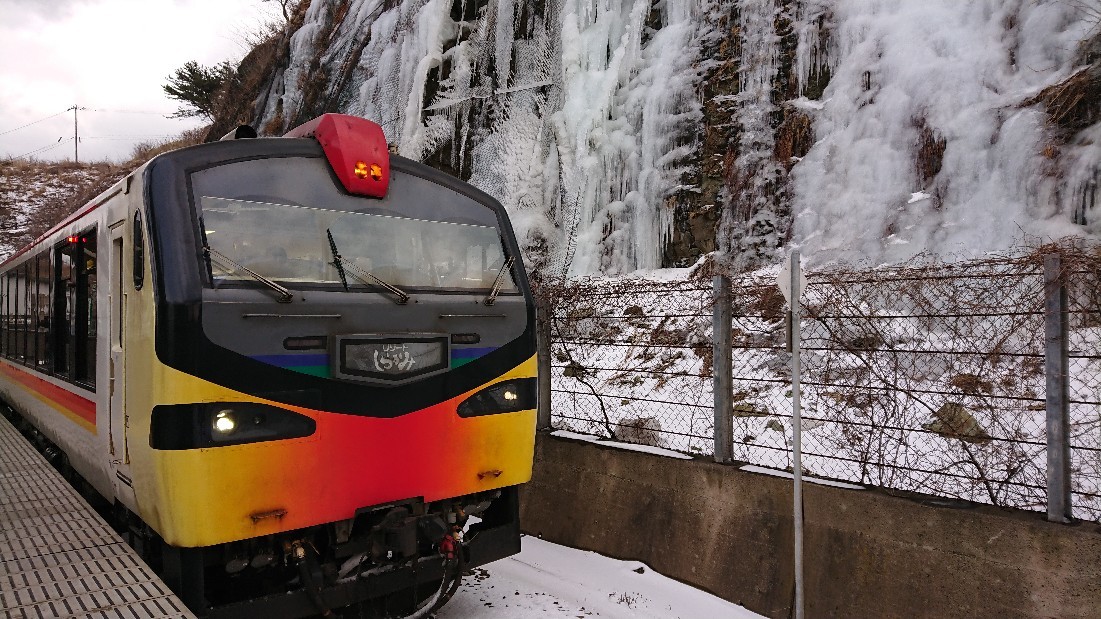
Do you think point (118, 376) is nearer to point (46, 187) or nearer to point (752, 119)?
point (752, 119)

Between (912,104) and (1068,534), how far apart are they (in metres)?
9.55

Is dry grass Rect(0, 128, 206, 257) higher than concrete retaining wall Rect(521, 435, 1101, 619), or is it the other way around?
dry grass Rect(0, 128, 206, 257)

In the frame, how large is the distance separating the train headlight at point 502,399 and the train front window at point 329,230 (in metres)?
0.62

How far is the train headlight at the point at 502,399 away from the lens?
13.6 ft

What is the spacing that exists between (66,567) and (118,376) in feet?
3.20

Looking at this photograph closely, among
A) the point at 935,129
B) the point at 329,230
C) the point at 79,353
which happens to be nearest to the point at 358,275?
the point at 329,230

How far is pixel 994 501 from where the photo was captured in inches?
158

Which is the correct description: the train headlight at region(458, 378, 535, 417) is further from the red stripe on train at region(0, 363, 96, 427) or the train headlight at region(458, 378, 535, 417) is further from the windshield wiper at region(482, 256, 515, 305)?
the red stripe on train at region(0, 363, 96, 427)

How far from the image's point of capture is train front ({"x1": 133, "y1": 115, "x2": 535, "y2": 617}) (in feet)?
10.7

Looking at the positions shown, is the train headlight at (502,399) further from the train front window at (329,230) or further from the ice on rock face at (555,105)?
the ice on rock face at (555,105)

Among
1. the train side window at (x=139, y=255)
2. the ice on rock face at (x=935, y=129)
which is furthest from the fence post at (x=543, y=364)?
the ice on rock face at (x=935, y=129)

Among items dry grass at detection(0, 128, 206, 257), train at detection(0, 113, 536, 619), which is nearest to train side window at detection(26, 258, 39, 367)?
train at detection(0, 113, 536, 619)

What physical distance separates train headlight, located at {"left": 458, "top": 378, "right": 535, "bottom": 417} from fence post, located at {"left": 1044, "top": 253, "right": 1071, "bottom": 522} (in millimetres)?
2805

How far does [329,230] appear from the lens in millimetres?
3881
